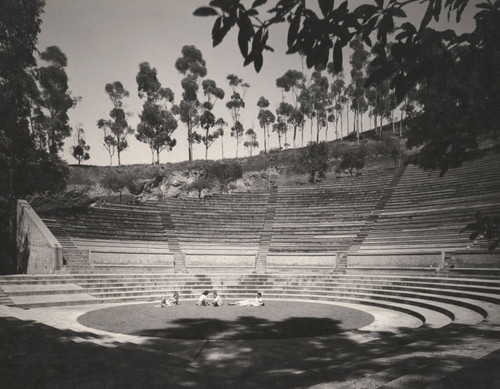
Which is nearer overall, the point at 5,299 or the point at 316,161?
the point at 5,299

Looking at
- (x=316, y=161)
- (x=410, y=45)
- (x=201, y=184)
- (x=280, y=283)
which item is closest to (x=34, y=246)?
(x=280, y=283)

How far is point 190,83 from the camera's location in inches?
2277

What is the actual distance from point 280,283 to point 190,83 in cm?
4642

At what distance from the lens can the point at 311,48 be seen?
302 centimetres

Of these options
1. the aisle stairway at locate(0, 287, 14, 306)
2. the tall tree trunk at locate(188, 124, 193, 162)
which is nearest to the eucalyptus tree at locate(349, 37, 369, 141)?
the tall tree trunk at locate(188, 124, 193, 162)

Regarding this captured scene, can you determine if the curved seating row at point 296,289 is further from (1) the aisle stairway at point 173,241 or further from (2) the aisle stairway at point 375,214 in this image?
(2) the aisle stairway at point 375,214

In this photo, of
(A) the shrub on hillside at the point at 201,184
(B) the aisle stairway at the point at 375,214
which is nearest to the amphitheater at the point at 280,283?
(B) the aisle stairway at the point at 375,214

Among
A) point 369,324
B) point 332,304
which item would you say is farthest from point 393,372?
point 332,304

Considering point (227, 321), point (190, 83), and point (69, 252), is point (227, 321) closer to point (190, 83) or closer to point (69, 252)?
point (69, 252)

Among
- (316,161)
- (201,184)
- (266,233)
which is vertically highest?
(316,161)

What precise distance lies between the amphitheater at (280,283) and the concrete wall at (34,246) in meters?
0.11

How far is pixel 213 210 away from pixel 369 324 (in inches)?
815

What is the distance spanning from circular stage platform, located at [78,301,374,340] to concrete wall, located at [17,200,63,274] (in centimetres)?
673

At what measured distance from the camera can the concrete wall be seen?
18.6m
